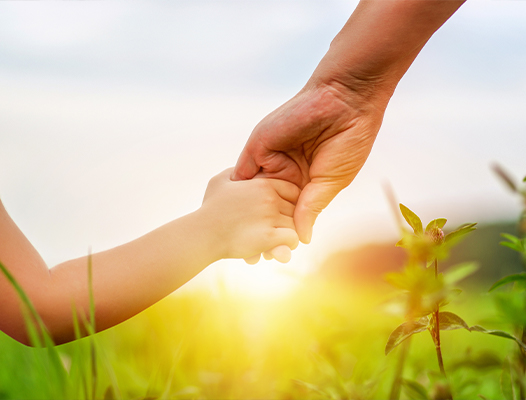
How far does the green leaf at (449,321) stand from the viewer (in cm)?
60

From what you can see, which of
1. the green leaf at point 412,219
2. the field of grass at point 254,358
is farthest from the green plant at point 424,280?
the field of grass at point 254,358

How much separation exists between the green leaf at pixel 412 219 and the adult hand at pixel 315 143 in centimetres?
88

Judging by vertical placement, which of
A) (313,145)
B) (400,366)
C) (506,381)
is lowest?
(506,381)

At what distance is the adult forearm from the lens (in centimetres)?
113

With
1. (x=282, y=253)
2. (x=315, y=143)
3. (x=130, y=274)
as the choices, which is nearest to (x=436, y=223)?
(x=282, y=253)

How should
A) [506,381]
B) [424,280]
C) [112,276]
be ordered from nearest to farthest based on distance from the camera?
[424,280], [506,381], [112,276]

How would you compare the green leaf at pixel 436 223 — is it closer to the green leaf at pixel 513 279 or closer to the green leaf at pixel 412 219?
the green leaf at pixel 412 219

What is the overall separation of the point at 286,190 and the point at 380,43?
63 centimetres

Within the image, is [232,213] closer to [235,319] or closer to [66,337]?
[235,319]

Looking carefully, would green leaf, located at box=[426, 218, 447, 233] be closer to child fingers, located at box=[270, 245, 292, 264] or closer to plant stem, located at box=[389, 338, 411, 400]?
plant stem, located at box=[389, 338, 411, 400]

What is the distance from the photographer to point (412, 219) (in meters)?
0.62

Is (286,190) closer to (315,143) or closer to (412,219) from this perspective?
(315,143)

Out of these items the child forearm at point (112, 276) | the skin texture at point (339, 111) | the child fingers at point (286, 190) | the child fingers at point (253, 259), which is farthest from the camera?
the child fingers at point (286, 190)

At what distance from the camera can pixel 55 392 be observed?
0.68m
